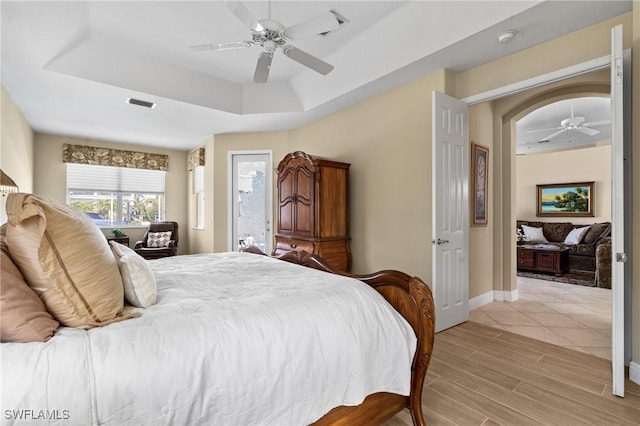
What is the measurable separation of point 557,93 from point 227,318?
438cm

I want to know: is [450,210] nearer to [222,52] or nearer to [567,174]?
[222,52]

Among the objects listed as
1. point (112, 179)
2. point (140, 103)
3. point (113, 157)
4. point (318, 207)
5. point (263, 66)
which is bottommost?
point (318, 207)

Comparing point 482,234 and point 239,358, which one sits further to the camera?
point 482,234

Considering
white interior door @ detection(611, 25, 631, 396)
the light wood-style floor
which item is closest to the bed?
the light wood-style floor

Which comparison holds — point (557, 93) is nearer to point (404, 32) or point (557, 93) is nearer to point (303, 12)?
point (404, 32)

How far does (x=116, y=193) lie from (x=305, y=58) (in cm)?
541

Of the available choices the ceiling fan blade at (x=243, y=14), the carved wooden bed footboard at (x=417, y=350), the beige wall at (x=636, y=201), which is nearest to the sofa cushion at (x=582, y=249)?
the beige wall at (x=636, y=201)

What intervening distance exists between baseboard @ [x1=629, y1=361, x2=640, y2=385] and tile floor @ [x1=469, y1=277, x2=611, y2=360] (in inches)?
15.4

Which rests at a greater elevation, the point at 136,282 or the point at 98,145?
the point at 98,145

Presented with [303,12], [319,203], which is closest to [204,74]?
[303,12]

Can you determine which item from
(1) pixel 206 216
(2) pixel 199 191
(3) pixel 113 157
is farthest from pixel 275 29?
(3) pixel 113 157

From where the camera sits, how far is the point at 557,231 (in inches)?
259

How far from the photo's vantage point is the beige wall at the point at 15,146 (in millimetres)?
3298

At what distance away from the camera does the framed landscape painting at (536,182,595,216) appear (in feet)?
21.8
